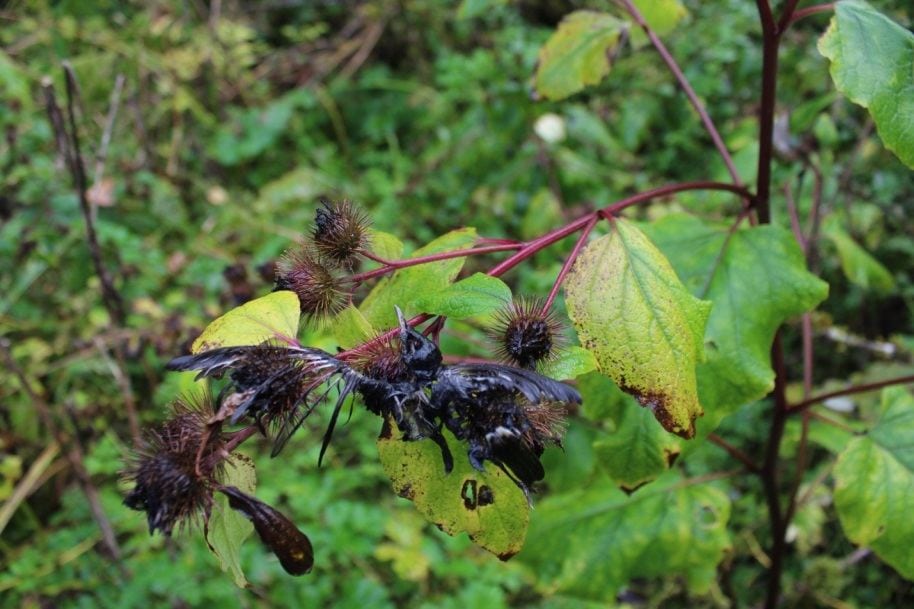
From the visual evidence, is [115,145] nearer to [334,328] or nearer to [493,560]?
[493,560]

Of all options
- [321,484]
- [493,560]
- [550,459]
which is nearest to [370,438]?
[321,484]

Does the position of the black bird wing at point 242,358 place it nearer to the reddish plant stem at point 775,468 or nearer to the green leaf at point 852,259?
the reddish plant stem at point 775,468

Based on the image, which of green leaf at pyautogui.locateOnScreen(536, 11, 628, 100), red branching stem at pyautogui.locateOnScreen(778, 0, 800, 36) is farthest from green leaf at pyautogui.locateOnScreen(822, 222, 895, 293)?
red branching stem at pyautogui.locateOnScreen(778, 0, 800, 36)

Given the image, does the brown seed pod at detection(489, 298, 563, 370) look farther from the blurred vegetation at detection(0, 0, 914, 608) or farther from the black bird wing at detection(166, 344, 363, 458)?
the blurred vegetation at detection(0, 0, 914, 608)

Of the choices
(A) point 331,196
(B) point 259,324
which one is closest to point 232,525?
(B) point 259,324

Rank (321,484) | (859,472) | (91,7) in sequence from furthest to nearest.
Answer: (91,7)
(321,484)
(859,472)
